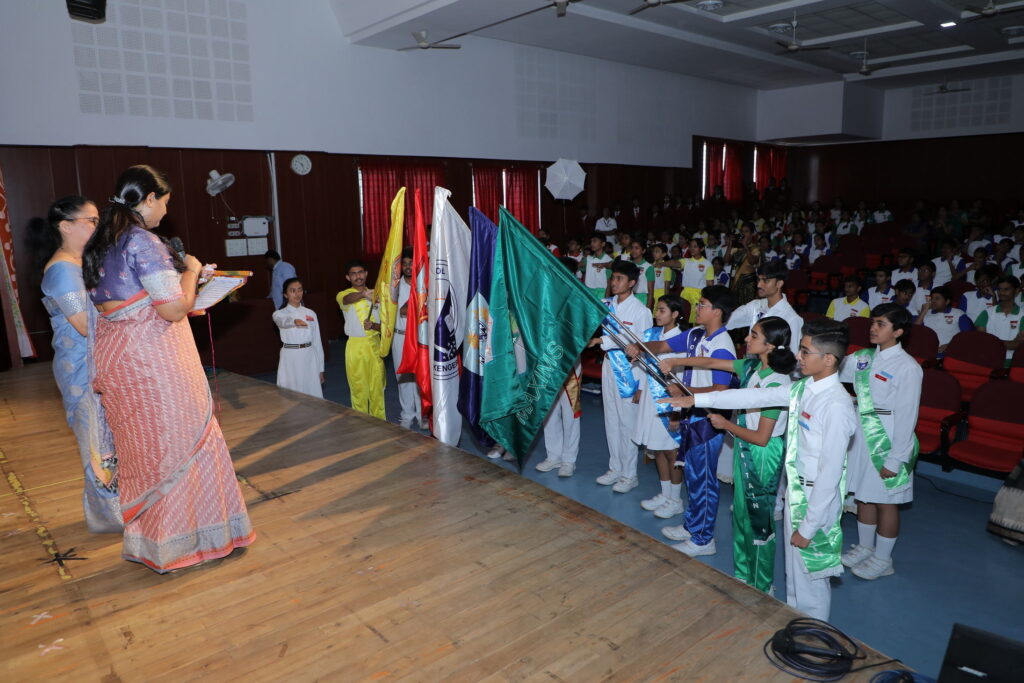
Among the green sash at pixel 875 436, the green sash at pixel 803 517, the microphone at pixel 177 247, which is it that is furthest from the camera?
the green sash at pixel 875 436

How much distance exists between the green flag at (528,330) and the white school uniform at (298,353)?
236cm

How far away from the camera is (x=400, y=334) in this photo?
5824 millimetres

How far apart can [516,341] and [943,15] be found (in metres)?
11.0

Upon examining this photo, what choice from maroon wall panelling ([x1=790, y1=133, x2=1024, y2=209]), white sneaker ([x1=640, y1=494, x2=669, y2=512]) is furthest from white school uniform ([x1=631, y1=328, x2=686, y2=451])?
maroon wall panelling ([x1=790, y1=133, x2=1024, y2=209])

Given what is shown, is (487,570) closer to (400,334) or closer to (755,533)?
(755,533)

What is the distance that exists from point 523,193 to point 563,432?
8.64 meters

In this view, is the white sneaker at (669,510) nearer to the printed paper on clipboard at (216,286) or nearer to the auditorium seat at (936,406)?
the auditorium seat at (936,406)

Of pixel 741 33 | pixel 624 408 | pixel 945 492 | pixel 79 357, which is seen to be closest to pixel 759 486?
pixel 624 408

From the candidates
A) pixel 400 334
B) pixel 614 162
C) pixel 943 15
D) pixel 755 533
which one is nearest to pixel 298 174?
pixel 400 334

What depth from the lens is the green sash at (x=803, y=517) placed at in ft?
9.36

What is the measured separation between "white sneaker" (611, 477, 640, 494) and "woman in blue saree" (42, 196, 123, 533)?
3.04 meters

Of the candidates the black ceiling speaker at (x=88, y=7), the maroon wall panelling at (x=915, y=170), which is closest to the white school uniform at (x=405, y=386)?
the black ceiling speaker at (x=88, y=7)

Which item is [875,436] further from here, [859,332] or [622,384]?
[859,332]

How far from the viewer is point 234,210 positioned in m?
9.81
